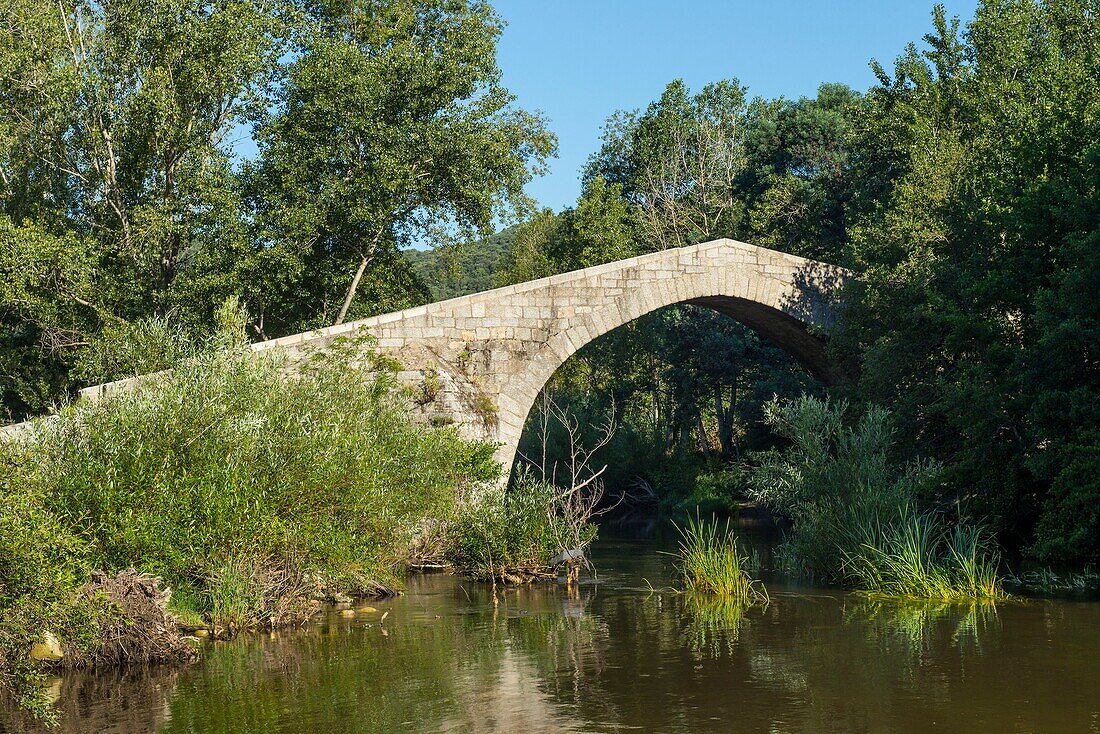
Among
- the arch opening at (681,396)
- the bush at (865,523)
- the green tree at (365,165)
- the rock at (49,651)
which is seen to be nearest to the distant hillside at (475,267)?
the arch opening at (681,396)

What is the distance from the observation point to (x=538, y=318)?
16875mm

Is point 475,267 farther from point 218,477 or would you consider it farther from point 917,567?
point 218,477

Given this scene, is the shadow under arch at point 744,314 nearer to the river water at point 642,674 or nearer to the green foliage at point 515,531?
the green foliage at point 515,531

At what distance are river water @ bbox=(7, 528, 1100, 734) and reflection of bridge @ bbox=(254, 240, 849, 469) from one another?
5.53 meters

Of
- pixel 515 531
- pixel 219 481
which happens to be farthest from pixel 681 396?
pixel 219 481

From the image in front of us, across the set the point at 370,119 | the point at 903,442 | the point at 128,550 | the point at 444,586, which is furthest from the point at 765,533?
the point at 128,550

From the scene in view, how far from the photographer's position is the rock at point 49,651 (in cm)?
807

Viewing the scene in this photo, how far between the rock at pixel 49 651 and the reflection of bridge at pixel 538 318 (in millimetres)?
6387

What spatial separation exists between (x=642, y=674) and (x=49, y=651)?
4529mm

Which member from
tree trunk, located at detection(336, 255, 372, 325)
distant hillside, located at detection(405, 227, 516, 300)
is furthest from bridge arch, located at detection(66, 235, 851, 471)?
distant hillside, located at detection(405, 227, 516, 300)

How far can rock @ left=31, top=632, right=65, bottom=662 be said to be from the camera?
8.07 m

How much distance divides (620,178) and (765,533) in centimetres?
1819

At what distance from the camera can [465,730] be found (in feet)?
20.5

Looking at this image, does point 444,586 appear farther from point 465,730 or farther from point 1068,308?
point 1068,308
